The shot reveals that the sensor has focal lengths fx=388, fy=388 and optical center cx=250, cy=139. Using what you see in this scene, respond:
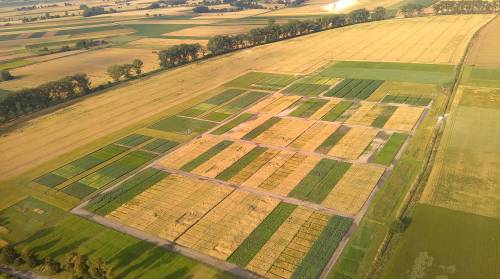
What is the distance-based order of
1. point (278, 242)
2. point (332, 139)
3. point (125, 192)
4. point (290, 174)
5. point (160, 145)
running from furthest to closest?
1. point (160, 145)
2. point (332, 139)
3. point (290, 174)
4. point (125, 192)
5. point (278, 242)

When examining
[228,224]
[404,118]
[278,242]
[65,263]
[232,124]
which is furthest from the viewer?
[232,124]

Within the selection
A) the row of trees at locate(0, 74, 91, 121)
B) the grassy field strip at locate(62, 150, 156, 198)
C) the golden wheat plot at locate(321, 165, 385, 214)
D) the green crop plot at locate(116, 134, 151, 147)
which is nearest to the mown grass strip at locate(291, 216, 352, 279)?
the golden wheat plot at locate(321, 165, 385, 214)

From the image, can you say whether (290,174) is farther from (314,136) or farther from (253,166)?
(314,136)

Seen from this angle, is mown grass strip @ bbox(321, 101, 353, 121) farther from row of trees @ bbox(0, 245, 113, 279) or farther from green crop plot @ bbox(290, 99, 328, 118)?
row of trees @ bbox(0, 245, 113, 279)

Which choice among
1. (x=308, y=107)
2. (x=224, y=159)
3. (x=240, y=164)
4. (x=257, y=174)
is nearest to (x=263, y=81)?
(x=308, y=107)

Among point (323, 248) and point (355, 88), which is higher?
point (355, 88)

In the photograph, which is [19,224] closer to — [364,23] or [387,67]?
[387,67]

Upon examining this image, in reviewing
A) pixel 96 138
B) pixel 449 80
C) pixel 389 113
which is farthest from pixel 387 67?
pixel 96 138
